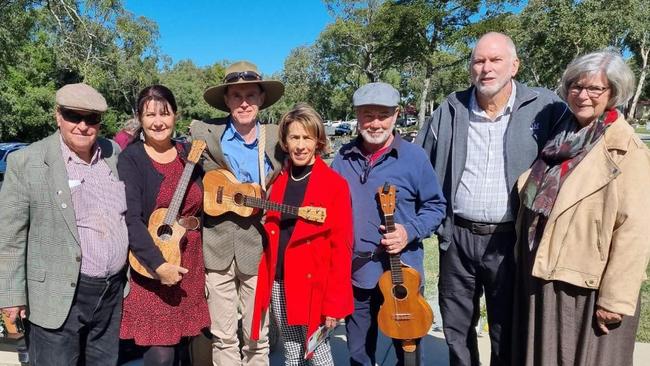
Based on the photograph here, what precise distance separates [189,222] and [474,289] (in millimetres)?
1857

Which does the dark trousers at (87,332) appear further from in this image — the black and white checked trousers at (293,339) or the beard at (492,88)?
the beard at (492,88)

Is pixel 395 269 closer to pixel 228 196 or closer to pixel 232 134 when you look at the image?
pixel 228 196

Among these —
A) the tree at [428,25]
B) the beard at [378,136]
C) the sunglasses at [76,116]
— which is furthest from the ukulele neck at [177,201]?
the tree at [428,25]

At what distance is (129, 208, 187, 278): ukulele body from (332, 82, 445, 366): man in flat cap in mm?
1081

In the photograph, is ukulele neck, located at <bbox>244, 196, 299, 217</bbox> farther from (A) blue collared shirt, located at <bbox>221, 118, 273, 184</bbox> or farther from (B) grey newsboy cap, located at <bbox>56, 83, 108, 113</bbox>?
(B) grey newsboy cap, located at <bbox>56, 83, 108, 113</bbox>

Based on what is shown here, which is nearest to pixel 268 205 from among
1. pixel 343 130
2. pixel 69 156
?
pixel 69 156

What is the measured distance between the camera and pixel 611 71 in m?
2.50

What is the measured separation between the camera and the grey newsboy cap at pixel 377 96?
9.57 ft

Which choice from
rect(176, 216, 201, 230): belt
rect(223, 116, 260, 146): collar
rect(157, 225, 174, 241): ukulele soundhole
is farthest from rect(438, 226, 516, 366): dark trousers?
rect(157, 225, 174, 241): ukulele soundhole

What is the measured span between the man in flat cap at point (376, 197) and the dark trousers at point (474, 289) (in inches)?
10.2

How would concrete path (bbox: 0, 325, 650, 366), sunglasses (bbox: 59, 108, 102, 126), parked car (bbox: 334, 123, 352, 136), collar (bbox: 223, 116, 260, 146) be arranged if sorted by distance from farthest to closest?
1. parked car (bbox: 334, 123, 352, 136)
2. concrete path (bbox: 0, 325, 650, 366)
3. collar (bbox: 223, 116, 260, 146)
4. sunglasses (bbox: 59, 108, 102, 126)

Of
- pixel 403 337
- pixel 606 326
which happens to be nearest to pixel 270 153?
pixel 403 337

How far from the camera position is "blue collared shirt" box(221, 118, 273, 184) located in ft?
10.5

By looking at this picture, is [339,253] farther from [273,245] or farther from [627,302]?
[627,302]
